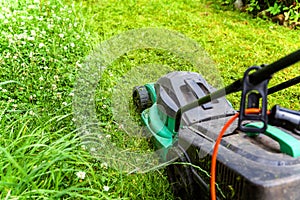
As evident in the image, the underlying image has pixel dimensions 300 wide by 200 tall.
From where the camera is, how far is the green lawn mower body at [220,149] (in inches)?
47.2

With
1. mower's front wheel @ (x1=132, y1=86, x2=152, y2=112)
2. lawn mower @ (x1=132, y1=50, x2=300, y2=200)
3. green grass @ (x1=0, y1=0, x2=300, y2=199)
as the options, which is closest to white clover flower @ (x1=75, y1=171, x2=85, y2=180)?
green grass @ (x1=0, y1=0, x2=300, y2=199)

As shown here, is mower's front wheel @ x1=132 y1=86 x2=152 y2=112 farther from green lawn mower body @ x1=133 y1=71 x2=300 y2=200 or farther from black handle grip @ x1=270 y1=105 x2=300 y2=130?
black handle grip @ x1=270 y1=105 x2=300 y2=130

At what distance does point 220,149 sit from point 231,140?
0.05 metres

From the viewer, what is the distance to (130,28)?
370 cm

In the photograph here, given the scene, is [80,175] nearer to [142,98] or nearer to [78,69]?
[142,98]

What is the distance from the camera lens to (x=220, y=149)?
1370 millimetres

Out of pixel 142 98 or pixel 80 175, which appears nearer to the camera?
pixel 80 175

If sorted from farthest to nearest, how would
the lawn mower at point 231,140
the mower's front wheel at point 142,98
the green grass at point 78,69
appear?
the mower's front wheel at point 142,98, the green grass at point 78,69, the lawn mower at point 231,140

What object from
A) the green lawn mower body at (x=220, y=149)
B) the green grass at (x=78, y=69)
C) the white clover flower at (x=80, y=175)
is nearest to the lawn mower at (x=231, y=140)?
the green lawn mower body at (x=220, y=149)

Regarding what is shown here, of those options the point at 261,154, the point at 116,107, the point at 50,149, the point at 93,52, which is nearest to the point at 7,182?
the point at 50,149

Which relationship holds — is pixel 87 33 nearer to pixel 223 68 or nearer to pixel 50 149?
pixel 223 68

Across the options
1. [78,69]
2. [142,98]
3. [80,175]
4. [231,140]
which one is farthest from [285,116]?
[78,69]

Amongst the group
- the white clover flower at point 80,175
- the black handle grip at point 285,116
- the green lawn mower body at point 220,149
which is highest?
the black handle grip at point 285,116

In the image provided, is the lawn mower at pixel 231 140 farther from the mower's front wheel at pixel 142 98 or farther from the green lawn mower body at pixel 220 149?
the mower's front wheel at pixel 142 98
